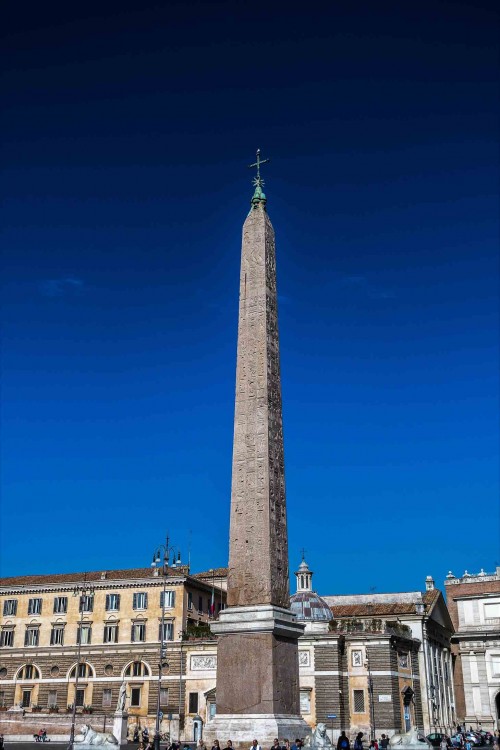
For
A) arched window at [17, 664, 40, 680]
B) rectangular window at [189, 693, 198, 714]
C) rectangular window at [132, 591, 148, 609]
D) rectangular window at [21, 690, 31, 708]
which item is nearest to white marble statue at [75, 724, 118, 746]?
rectangular window at [189, 693, 198, 714]

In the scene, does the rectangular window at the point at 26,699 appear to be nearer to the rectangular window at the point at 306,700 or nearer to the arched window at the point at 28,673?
the arched window at the point at 28,673

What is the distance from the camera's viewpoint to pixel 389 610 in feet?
162

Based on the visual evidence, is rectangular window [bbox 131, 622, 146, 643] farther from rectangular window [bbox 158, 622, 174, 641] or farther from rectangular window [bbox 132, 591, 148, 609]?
rectangular window [bbox 158, 622, 174, 641]

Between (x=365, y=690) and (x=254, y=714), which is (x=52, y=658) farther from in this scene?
(x=254, y=714)

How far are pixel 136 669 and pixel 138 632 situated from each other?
6.16ft

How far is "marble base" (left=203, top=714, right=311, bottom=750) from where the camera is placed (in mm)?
15938

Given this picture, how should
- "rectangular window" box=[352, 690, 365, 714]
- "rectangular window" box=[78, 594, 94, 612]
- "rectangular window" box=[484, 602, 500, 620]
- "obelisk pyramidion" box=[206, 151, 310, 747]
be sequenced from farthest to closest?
"rectangular window" box=[484, 602, 500, 620] → "rectangular window" box=[78, 594, 94, 612] → "rectangular window" box=[352, 690, 365, 714] → "obelisk pyramidion" box=[206, 151, 310, 747]

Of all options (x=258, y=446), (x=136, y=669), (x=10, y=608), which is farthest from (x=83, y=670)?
(x=258, y=446)

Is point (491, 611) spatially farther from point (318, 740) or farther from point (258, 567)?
point (258, 567)

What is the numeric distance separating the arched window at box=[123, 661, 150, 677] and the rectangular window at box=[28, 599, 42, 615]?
661 centimetres

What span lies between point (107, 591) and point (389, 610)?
16.7m

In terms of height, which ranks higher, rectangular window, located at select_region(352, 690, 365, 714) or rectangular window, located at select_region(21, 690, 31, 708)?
rectangular window, located at select_region(21, 690, 31, 708)

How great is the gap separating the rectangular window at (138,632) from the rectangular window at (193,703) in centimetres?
443

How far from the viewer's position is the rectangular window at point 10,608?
155ft
